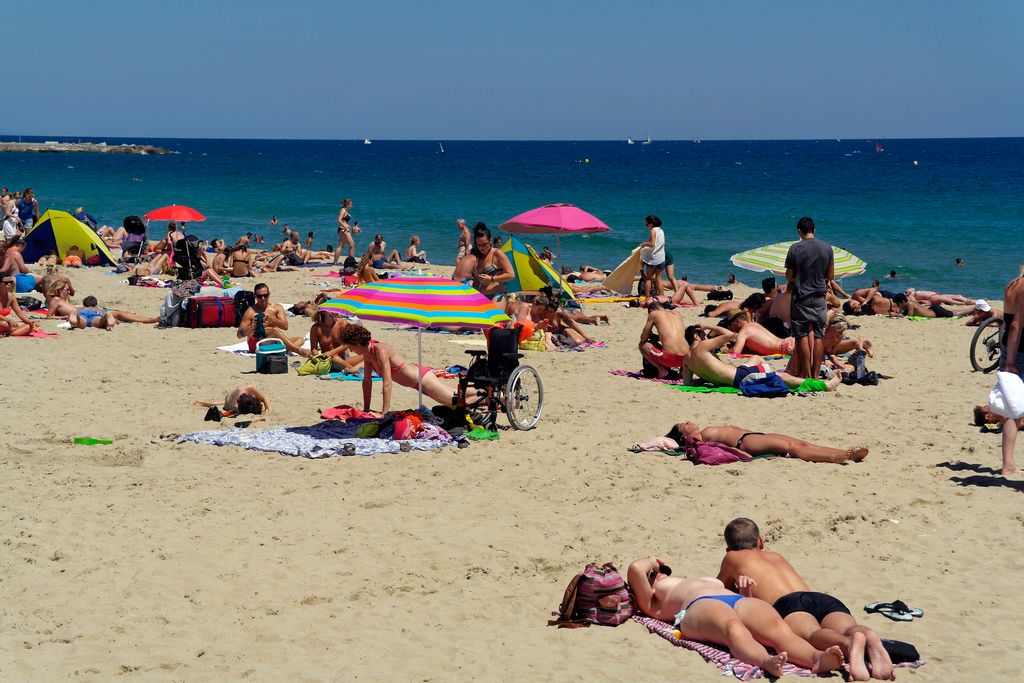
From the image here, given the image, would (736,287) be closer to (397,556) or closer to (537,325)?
(537,325)

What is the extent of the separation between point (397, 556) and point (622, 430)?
3282 mm

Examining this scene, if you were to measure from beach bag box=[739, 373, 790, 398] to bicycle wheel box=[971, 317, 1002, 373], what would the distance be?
2.63 metres

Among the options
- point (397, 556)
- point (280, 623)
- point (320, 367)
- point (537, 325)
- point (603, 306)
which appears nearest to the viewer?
point (280, 623)

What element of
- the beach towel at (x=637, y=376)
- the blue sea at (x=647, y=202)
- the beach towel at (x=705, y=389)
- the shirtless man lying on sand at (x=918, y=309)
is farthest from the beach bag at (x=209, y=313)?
the blue sea at (x=647, y=202)

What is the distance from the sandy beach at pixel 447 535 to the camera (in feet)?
16.5

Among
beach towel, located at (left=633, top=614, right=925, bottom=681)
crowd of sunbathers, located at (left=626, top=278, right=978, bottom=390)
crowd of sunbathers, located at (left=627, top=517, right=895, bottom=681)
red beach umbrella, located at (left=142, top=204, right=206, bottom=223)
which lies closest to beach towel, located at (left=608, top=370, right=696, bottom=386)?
crowd of sunbathers, located at (left=626, top=278, right=978, bottom=390)

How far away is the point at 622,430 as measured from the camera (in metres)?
9.05

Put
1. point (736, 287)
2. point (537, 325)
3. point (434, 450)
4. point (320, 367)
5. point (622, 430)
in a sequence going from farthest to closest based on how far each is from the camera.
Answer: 1. point (736, 287)
2. point (537, 325)
3. point (320, 367)
4. point (622, 430)
5. point (434, 450)

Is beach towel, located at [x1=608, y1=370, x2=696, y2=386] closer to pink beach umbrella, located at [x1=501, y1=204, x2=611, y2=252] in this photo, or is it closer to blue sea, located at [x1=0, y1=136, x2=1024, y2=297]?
pink beach umbrella, located at [x1=501, y1=204, x2=611, y2=252]

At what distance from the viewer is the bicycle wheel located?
38.3 feet

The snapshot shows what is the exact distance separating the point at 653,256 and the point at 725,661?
12338 mm

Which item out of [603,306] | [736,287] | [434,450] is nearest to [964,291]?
[736,287]

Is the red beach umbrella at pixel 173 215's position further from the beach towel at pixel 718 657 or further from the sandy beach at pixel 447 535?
the beach towel at pixel 718 657

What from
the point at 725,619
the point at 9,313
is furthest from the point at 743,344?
the point at 9,313
